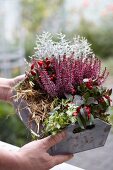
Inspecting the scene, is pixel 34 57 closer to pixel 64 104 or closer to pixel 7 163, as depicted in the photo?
pixel 64 104

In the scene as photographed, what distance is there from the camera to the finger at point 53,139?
0.80 m

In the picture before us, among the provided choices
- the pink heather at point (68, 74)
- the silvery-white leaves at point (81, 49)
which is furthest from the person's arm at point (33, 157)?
the silvery-white leaves at point (81, 49)

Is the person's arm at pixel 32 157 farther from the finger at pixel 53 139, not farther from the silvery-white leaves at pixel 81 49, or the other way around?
the silvery-white leaves at pixel 81 49

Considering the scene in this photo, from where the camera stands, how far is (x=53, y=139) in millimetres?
800

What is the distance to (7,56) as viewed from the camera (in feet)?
11.2

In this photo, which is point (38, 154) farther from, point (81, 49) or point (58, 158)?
point (81, 49)

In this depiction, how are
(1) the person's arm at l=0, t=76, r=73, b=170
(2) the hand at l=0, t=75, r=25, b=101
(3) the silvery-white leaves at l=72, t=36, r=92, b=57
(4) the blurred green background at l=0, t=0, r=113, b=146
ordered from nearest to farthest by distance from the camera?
1. (1) the person's arm at l=0, t=76, r=73, b=170
2. (3) the silvery-white leaves at l=72, t=36, r=92, b=57
3. (2) the hand at l=0, t=75, r=25, b=101
4. (4) the blurred green background at l=0, t=0, r=113, b=146

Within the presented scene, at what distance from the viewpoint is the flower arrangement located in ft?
2.62

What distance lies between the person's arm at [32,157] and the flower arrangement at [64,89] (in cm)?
2

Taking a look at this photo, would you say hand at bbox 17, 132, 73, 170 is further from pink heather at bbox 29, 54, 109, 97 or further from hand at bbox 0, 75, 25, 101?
hand at bbox 0, 75, 25, 101

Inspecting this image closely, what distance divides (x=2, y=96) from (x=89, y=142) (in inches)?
12.1

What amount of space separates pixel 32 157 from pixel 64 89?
165 mm

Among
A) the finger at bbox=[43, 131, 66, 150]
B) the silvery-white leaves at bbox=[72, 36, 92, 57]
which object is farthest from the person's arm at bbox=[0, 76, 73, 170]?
the silvery-white leaves at bbox=[72, 36, 92, 57]

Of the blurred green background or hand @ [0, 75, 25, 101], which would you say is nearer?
hand @ [0, 75, 25, 101]
